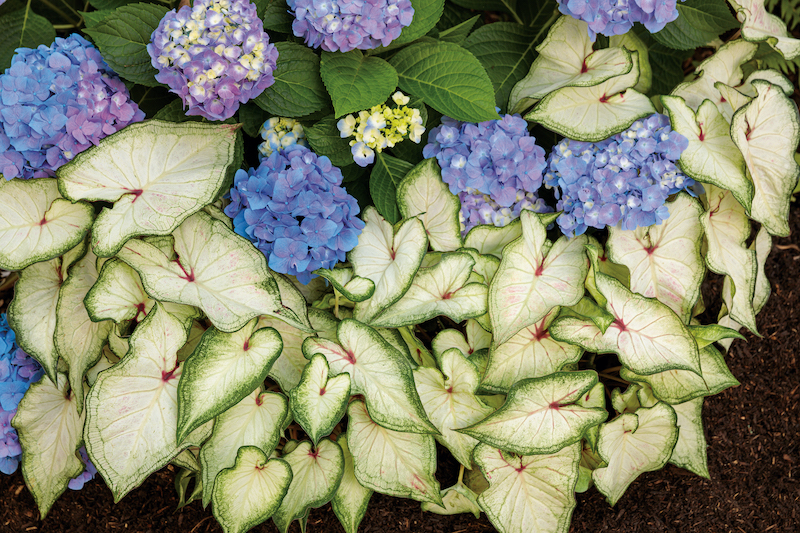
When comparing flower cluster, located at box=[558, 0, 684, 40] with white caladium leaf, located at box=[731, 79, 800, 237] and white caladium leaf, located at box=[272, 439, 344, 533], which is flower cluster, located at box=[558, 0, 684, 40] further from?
white caladium leaf, located at box=[272, 439, 344, 533]

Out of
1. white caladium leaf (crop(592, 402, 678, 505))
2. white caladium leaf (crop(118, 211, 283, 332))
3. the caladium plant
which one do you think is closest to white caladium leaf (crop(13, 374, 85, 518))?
the caladium plant

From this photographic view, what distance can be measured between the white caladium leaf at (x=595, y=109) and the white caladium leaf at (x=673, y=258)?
21cm

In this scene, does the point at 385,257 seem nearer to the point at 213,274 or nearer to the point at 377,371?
the point at 377,371

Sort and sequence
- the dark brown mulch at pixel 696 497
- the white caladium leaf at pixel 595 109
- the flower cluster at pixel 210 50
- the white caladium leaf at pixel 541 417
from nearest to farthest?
the flower cluster at pixel 210 50
the white caladium leaf at pixel 541 417
the white caladium leaf at pixel 595 109
the dark brown mulch at pixel 696 497

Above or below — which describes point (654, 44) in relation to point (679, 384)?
above

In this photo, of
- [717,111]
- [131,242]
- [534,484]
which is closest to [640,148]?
[717,111]

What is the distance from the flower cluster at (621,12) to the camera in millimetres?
1115

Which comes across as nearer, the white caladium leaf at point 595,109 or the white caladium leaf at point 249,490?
the white caladium leaf at point 249,490

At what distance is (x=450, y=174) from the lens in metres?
1.21

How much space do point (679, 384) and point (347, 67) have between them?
0.93 m

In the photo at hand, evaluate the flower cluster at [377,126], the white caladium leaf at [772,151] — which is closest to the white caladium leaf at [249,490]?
the flower cluster at [377,126]

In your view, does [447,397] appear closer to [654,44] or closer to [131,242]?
→ [131,242]

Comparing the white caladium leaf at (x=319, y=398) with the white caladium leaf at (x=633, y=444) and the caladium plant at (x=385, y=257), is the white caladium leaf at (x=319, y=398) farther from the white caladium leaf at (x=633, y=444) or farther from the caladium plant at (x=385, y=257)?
the white caladium leaf at (x=633, y=444)

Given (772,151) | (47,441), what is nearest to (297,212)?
(47,441)
